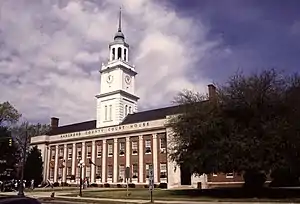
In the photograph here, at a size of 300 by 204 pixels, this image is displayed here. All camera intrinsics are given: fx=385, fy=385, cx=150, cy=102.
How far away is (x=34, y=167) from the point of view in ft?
266

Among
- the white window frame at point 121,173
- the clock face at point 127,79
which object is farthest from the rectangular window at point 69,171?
the clock face at point 127,79

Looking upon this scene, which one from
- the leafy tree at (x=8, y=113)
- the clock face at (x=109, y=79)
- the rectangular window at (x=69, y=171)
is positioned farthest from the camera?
the clock face at (x=109, y=79)

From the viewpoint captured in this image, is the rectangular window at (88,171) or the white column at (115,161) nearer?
the white column at (115,161)

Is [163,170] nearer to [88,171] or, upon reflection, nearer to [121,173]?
[121,173]

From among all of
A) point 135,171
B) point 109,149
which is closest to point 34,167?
point 109,149

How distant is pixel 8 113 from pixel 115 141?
20832 mm

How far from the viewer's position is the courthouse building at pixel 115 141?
68125mm

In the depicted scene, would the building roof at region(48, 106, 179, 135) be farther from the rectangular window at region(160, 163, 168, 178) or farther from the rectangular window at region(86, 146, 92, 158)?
the rectangular window at region(160, 163, 168, 178)

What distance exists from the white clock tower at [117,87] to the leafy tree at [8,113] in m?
20.7

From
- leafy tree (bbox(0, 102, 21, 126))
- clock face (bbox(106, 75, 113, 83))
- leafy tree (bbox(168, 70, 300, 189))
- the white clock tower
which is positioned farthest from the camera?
clock face (bbox(106, 75, 113, 83))

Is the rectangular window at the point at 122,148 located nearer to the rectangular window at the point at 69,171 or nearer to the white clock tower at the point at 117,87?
the white clock tower at the point at 117,87

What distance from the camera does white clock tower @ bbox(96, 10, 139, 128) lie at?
7975cm

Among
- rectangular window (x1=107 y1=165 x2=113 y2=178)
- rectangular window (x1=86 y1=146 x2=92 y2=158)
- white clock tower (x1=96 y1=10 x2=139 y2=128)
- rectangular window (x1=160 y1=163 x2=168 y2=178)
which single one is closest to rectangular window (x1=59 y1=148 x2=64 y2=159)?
rectangular window (x1=86 y1=146 x2=92 y2=158)

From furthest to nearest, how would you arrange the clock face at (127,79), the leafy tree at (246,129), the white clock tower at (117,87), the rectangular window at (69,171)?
the clock face at (127,79)
the rectangular window at (69,171)
the white clock tower at (117,87)
the leafy tree at (246,129)
